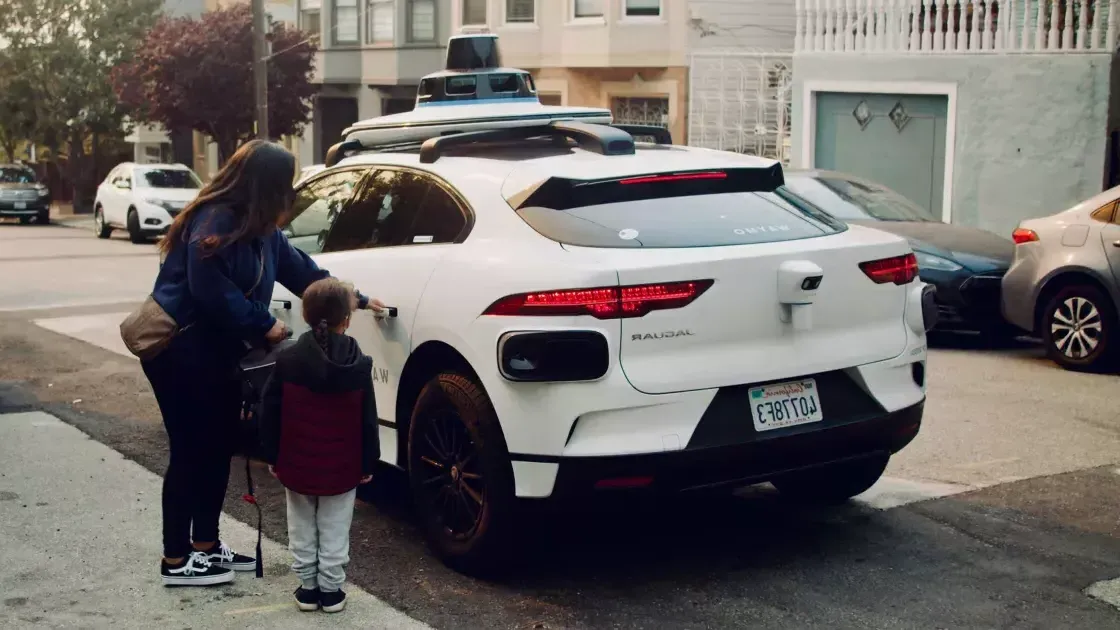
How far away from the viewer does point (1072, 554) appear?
560 cm

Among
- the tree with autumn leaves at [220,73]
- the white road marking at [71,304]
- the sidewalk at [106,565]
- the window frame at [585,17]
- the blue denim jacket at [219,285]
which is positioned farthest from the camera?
the tree with autumn leaves at [220,73]

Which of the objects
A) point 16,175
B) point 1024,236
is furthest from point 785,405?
point 16,175

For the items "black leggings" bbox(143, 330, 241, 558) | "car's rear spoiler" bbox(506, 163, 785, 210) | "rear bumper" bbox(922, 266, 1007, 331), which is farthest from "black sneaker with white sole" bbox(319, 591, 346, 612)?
"rear bumper" bbox(922, 266, 1007, 331)

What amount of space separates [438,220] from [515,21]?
2355 cm

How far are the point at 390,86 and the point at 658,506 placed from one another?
94.3ft

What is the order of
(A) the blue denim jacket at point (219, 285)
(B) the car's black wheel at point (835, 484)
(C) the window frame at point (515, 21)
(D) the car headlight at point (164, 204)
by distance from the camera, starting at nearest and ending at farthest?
(A) the blue denim jacket at point (219, 285)
(B) the car's black wheel at point (835, 484)
(D) the car headlight at point (164, 204)
(C) the window frame at point (515, 21)

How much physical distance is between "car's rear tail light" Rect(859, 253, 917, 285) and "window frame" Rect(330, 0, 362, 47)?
29.1 meters

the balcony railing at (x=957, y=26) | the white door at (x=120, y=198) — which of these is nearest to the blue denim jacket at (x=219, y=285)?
the balcony railing at (x=957, y=26)

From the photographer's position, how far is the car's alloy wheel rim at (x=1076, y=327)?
33.9 ft

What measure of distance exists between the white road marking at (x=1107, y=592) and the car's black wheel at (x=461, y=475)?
2176mm

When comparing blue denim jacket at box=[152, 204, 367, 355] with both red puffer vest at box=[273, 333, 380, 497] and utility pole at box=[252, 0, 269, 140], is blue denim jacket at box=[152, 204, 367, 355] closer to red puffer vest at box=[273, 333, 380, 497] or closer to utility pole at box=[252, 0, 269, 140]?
red puffer vest at box=[273, 333, 380, 497]

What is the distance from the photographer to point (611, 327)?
4762 mm

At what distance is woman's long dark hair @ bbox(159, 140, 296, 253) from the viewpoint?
505 cm

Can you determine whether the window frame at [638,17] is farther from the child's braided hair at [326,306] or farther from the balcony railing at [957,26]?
the child's braided hair at [326,306]
